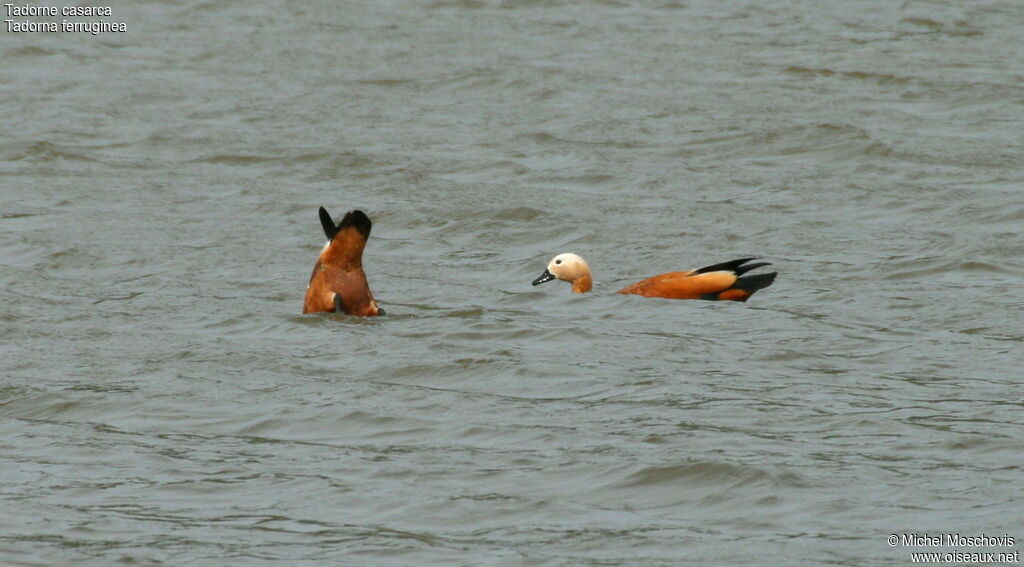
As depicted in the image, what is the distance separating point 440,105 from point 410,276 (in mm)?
5675

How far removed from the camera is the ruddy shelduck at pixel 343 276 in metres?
11.4

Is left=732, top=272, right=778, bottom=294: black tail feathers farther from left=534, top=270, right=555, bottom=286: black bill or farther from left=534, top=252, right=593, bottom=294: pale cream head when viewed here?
left=534, top=270, right=555, bottom=286: black bill

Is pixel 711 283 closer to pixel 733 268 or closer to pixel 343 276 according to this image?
pixel 733 268

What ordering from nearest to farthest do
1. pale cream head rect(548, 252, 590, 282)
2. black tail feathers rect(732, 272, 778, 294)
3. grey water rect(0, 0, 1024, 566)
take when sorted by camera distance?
grey water rect(0, 0, 1024, 566) → black tail feathers rect(732, 272, 778, 294) → pale cream head rect(548, 252, 590, 282)

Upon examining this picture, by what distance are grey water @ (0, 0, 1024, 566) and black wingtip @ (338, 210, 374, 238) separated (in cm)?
59

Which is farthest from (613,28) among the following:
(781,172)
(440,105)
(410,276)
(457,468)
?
(457,468)

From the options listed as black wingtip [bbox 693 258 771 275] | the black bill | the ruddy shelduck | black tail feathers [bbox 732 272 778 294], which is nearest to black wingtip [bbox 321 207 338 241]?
the ruddy shelduck

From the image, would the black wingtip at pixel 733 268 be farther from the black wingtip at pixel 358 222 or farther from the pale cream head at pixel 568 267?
the black wingtip at pixel 358 222

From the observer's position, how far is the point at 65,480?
7.91 metres

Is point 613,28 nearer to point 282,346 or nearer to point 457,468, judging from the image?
point 282,346

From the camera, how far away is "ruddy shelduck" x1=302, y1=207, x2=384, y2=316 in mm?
11406

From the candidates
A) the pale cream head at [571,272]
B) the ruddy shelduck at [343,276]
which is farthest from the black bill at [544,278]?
the ruddy shelduck at [343,276]

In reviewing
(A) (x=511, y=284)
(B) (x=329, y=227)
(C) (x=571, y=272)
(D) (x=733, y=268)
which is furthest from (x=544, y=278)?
(B) (x=329, y=227)

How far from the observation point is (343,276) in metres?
11.5
